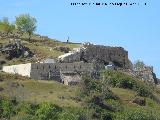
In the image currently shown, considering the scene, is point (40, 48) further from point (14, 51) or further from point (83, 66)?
point (83, 66)

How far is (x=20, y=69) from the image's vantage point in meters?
99.3

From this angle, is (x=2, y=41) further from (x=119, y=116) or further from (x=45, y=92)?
(x=119, y=116)

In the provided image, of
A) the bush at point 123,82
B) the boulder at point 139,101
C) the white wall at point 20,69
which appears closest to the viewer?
the boulder at point 139,101

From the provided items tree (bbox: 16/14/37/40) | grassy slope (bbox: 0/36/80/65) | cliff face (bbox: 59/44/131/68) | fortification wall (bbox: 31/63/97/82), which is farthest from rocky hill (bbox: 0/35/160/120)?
tree (bbox: 16/14/37/40)

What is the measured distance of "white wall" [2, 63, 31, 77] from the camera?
318 ft

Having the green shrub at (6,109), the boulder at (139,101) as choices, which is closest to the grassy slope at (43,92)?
the boulder at (139,101)

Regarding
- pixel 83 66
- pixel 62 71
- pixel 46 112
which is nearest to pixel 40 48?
pixel 83 66

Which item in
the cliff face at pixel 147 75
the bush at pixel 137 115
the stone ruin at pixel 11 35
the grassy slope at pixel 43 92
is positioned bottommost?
the bush at pixel 137 115

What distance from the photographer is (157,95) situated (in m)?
103

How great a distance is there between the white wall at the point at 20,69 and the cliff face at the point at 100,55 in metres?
7.41

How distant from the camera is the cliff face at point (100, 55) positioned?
106000 mm

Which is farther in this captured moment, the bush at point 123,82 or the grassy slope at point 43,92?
the bush at point 123,82

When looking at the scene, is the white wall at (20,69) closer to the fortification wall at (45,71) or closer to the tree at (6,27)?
the fortification wall at (45,71)

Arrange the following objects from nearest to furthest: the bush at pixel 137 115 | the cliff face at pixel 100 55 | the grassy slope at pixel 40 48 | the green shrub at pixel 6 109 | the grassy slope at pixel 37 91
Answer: the green shrub at pixel 6 109
the bush at pixel 137 115
the grassy slope at pixel 37 91
the cliff face at pixel 100 55
the grassy slope at pixel 40 48
